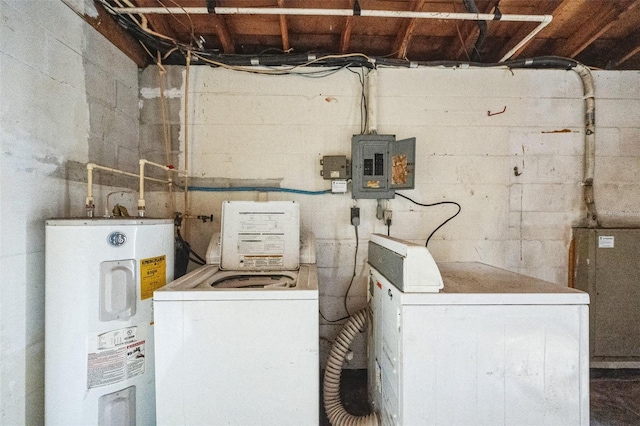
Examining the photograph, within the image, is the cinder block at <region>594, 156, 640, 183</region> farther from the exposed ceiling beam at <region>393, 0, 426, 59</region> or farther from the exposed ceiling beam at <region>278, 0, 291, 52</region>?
the exposed ceiling beam at <region>278, 0, 291, 52</region>

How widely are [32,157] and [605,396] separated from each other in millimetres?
3180

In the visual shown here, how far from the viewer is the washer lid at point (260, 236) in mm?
1474

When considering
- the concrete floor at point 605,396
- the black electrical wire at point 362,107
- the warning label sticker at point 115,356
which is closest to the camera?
the warning label sticker at point 115,356

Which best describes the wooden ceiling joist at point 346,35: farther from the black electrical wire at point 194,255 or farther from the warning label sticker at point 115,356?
the warning label sticker at point 115,356

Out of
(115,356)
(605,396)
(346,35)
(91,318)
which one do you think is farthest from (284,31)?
(605,396)

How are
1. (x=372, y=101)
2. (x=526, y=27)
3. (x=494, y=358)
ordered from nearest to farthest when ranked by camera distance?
1. (x=494, y=358)
2. (x=526, y=27)
3. (x=372, y=101)

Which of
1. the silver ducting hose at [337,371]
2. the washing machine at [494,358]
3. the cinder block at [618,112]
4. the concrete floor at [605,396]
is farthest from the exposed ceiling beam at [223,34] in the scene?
the cinder block at [618,112]

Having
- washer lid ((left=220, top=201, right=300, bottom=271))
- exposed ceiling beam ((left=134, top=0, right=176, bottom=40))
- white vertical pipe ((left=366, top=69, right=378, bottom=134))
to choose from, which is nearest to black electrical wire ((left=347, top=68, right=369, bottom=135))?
white vertical pipe ((left=366, top=69, right=378, bottom=134))

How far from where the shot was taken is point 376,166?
175 centimetres

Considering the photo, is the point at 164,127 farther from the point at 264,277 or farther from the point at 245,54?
the point at 264,277

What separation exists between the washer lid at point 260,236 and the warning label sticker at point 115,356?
1.58 feet

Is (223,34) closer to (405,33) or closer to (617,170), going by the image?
(405,33)

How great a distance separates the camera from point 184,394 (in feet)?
3.21

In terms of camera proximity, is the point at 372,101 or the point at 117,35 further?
the point at 372,101
